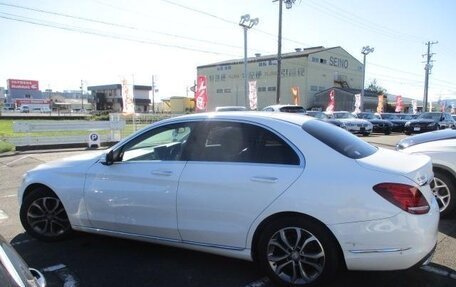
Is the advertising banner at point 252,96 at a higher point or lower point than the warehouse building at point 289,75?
lower

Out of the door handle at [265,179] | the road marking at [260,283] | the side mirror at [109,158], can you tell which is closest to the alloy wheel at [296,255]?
the road marking at [260,283]

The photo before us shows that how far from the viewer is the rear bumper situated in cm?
329

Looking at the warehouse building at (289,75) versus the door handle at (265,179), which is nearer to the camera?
the door handle at (265,179)

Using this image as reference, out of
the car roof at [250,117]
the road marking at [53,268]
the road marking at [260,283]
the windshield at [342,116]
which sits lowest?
the road marking at [260,283]

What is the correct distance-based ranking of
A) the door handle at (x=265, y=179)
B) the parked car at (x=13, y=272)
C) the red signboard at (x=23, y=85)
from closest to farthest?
the parked car at (x=13, y=272) → the door handle at (x=265, y=179) → the red signboard at (x=23, y=85)

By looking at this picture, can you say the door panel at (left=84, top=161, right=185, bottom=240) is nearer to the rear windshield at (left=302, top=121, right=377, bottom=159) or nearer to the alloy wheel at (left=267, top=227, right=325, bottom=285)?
the alloy wheel at (left=267, top=227, right=325, bottom=285)

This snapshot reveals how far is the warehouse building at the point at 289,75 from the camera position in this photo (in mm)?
64312

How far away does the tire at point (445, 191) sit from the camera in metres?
5.95

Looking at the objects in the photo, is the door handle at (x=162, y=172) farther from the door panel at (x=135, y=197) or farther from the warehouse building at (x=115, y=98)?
the warehouse building at (x=115, y=98)

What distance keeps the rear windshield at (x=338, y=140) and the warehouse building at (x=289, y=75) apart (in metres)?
55.5

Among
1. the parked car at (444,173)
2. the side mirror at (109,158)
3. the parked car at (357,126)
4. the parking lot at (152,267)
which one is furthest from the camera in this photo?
the parked car at (357,126)

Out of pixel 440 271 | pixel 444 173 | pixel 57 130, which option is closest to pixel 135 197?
pixel 440 271

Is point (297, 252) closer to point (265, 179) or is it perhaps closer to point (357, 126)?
point (265, 179)

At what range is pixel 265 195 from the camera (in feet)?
11.9
